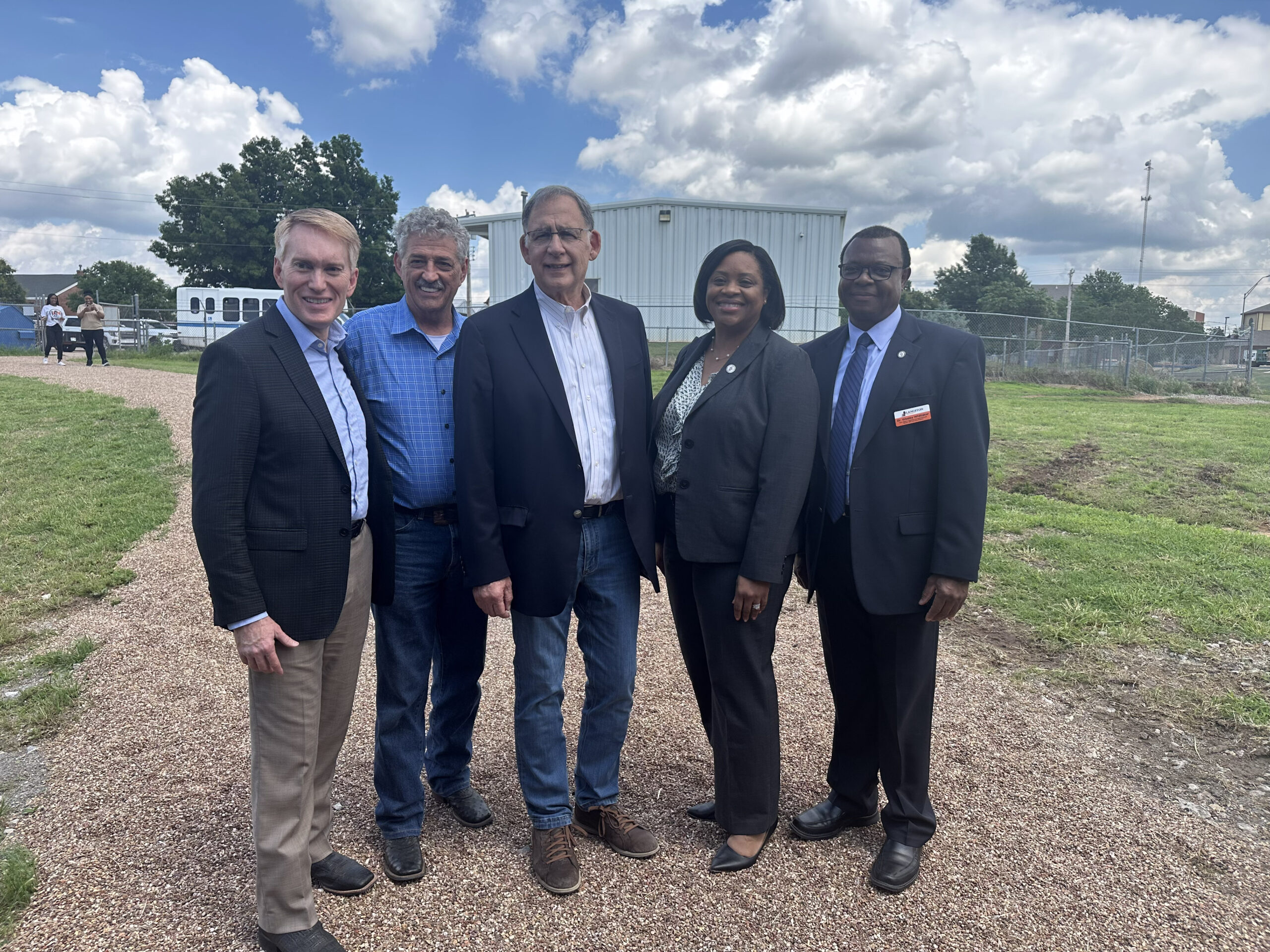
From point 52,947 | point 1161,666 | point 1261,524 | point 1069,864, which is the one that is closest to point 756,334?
point 1069,864

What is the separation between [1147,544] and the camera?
274 inches

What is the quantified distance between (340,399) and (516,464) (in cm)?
62

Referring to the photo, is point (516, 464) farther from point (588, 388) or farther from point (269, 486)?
point (269, 486)

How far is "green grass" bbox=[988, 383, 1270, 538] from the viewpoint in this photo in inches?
333

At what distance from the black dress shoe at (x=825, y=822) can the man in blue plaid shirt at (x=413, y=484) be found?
4.87ft

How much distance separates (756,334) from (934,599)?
116 centimetres

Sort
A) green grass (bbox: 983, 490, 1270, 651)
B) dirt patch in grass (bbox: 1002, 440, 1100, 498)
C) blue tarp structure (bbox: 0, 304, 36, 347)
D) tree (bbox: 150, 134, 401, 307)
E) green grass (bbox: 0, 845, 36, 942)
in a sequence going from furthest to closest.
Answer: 1. tree (bbox: 150, 134, 401, 307)
2. blue tarp structure (bbox: 0, 304, 36, 347)
3. dirt patch in grass (bbox: 1002, 440, 1100, 498)
4. green grass (bbox: 983, 490, 1270, 651)
5. green grass (bbox: 0, 845, 36, 942)

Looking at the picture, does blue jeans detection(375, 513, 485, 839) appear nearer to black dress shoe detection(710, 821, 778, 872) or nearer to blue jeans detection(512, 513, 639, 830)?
blue jeans detection(512, 513, 639, 830)

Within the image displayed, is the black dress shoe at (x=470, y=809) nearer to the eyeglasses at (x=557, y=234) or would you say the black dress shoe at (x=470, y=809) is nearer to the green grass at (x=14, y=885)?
the green grass at (x=14, y=885)

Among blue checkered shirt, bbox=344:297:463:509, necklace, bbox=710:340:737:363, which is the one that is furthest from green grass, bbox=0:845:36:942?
necklace, bbox=710:340:737:363

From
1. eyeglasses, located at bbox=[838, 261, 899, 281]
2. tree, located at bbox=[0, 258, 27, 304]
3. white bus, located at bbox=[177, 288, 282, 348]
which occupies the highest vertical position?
tree, located at bbox=[0, 258, 27, 304]

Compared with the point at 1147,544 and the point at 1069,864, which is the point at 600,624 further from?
the point at 1147,544

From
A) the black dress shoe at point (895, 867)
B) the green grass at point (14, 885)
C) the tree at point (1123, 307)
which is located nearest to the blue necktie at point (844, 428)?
the black dress shoe at point (895, 867)

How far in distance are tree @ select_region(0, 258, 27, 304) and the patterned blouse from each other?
78.9m
